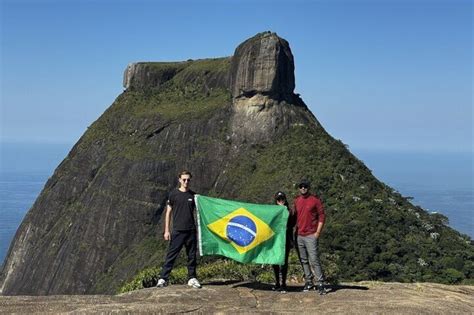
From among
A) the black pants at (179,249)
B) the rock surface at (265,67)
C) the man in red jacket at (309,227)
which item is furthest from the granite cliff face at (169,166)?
the black pants at (179,249)

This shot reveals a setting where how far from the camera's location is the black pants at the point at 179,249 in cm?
1351

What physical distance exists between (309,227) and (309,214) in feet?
1.05

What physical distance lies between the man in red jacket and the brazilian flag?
1.75ft

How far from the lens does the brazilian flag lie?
14.0 metres

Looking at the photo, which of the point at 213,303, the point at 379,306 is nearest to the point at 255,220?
the point at 213,303

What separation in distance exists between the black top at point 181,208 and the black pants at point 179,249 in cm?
16

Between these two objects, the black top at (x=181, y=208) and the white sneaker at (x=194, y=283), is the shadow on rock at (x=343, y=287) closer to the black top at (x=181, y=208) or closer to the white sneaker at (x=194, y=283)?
the white sneaker at (x=194, y=283)

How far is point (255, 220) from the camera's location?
14172 millimetres

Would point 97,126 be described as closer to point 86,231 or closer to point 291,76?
point 86,231

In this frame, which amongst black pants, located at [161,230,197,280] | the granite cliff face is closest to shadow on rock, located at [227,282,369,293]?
black pants, located at [161,230,197,280]

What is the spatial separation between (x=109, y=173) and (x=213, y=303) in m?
79.0

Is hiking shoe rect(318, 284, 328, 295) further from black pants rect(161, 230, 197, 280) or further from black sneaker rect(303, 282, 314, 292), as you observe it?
black pants rect(161, 230, 197, 280)

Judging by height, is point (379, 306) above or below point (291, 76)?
below

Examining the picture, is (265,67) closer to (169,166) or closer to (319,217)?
(169,166)
